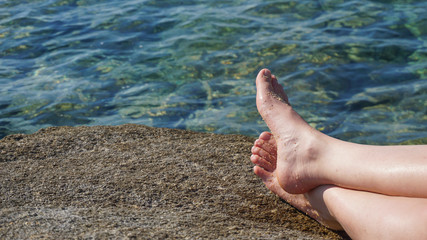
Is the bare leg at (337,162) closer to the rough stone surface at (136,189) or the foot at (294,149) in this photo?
the foot at (294,149)

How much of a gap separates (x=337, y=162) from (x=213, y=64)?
3.50 meters

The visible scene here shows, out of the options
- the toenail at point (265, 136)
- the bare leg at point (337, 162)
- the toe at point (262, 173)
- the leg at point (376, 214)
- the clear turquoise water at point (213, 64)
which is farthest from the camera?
the clear turquoise water at point (213, 64)

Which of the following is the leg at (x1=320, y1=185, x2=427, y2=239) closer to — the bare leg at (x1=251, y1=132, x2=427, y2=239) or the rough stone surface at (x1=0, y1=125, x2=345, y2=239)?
the bare leg at (x1=251, y1=132, x2=427, y2=239)

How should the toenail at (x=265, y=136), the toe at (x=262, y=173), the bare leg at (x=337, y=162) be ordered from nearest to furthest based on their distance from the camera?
the bare leg at (x=337, y=162)
the toe at (x=262, y=173)
the toenail at (x=265, y=136)

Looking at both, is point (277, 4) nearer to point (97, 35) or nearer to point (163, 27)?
point (163, 27)

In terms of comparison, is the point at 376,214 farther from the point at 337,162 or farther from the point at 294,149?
the point at 294,149

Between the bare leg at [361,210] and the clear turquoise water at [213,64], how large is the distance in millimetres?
1984

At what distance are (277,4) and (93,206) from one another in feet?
17.2

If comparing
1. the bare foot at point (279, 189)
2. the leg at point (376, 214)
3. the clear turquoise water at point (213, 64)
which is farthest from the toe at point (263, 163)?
the clear turquoise water at point (213, 64)

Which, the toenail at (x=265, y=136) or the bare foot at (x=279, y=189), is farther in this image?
the toenail at (x=265, y=136)

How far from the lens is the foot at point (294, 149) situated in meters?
2.56

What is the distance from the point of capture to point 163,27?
6863 mm

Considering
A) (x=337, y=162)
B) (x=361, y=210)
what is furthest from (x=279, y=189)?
(x=361, y=210)

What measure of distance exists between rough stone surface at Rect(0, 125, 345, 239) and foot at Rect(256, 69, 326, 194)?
8.8 inches
